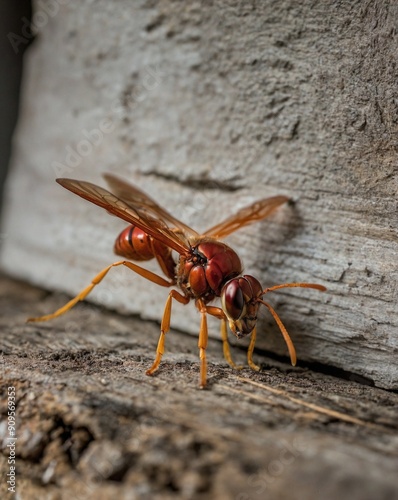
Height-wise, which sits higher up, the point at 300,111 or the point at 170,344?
the point at 300,111

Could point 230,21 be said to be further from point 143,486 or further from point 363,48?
point 143,486

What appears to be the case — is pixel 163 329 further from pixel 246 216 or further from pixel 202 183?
pixel 202 183

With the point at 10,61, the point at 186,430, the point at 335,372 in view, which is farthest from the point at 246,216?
the point at 10,61

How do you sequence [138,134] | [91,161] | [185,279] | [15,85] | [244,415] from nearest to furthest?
1. [244,415]
2. [185,279]
3. [138,134]
4. [91,161]
5. [15,85]

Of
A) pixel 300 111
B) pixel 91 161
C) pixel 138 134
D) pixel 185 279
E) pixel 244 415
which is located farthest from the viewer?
pixel 91 161

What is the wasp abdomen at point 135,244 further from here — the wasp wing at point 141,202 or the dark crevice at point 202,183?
the dark crevice at point 202,183

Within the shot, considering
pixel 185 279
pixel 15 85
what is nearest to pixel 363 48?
→ pixel 185 279

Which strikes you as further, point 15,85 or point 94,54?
point 15,85

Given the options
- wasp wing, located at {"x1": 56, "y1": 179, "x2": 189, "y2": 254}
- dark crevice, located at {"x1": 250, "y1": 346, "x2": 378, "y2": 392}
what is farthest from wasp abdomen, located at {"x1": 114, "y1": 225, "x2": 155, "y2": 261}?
dark crevice, located at {"x1": 250, "y1": 346, "x2": 378, "y2": 392}

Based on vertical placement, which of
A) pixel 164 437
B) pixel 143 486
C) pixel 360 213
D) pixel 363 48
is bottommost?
pixel 143 486
